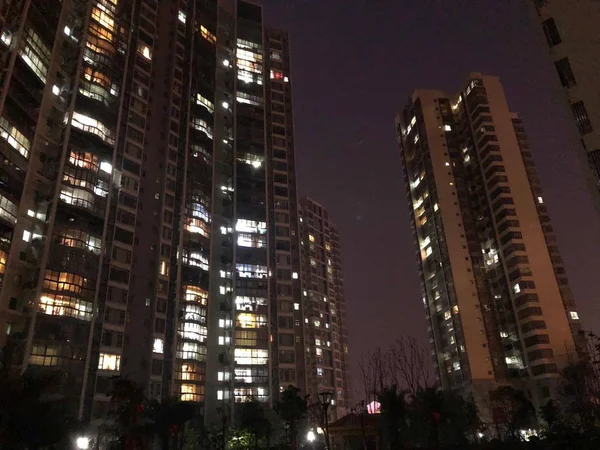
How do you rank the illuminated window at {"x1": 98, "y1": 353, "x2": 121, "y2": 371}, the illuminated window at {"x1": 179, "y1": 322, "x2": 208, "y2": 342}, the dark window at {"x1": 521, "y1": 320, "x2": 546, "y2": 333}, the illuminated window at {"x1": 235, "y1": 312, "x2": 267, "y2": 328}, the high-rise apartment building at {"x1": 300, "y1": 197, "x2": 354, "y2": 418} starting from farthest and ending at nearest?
1. the high-rise apartment building at {"x1": 300, "y1": 197, "x2": 354, "y2": 418}
2. the dark window at {"x1": 521, "y1": 320, "x2": 546, "y2": 333}
3. the illuminated window at {"x1": 235, "y1": 312, "x2": 267, "y2": 328}
4. the illuminated window at {"x1": 179, "y1": 322, "x2": 208, "y2": 342}
5. the illuminated window at {"x1": 98, "y1": 353, "x2": 121, "y2": 371}

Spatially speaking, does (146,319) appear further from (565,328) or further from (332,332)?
(332,332)

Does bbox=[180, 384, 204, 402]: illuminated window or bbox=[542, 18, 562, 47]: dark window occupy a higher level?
bbox=[542, 18, 562, 47]: dark window

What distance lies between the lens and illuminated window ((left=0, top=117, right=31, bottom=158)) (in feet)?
195

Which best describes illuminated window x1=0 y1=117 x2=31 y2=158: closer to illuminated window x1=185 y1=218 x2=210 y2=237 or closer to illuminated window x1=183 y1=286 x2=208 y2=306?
illuminated window x1=185 y1=218 x2=210 y2=237

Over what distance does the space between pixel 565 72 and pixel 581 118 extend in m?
3.90

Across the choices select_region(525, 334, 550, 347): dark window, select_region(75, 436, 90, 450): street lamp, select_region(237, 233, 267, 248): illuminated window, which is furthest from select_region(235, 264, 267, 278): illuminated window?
select_region(525, 334, 550, 347): dark window

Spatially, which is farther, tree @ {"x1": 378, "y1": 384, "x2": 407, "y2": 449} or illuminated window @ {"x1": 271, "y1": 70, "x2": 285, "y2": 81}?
illuminated window @ {"x1": 271, "y1": 70, "x2": 285, "y2": 81}

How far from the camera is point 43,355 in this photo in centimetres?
5909

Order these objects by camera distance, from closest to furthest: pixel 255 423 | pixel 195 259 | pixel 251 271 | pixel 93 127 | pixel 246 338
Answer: pixel 255 423 → pixel 93 127 → pixel 195 259 → pixel 246 338 → pixel 251 271

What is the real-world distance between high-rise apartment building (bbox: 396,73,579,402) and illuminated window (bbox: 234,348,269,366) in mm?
39447

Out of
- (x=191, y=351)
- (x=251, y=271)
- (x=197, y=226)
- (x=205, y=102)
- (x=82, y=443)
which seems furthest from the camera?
(x=205, y=102)

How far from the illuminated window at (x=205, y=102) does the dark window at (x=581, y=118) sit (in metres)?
77.6

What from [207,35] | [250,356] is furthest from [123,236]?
[207,35]

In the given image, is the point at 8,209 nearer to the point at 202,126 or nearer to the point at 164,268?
the point at 164,268
